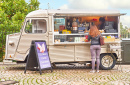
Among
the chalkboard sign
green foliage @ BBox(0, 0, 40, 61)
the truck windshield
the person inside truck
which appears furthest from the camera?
green foliage @ BBox(0, 0, 40, 61)

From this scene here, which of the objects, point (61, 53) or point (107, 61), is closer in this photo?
point (61, 53)

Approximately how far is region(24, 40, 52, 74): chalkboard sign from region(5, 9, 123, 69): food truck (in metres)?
0.56

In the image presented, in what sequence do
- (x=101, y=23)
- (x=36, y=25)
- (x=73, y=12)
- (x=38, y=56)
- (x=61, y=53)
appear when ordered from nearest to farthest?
(x=38, y=56)
(x=73, y=12)
(x=61, y=53)
(x=36, y=25)
(x=101, y=23)

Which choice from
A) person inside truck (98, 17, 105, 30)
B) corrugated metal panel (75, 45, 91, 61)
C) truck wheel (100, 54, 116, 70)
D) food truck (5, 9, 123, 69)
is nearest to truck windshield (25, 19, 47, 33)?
food truck (5, 9, 123, 69)

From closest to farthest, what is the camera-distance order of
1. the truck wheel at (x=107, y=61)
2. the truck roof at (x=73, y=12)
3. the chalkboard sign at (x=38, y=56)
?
the chalkboard sign at (x=38, y=56)
the truck roof at (x=73, y=12)
the truck wheel at (x=107, y=61)

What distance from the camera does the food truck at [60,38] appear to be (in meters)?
9.97

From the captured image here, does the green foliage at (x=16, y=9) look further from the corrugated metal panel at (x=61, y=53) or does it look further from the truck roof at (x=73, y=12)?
the corrugated metal panel at (x=61, y=53)

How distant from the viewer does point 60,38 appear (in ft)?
33.0

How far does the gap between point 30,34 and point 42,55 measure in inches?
50.5

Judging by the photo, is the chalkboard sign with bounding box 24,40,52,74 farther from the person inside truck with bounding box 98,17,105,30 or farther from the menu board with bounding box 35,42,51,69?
the person inside truck with bounding box 98,17,105,30

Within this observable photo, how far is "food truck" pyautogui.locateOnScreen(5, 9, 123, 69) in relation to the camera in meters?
9.97

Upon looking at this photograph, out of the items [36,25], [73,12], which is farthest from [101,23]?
[36,25]

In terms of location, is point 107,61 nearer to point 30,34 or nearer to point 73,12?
point 73,12

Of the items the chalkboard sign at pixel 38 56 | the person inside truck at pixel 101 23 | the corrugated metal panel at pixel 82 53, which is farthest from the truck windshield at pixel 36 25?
the person inside truck at pixel 101 23
